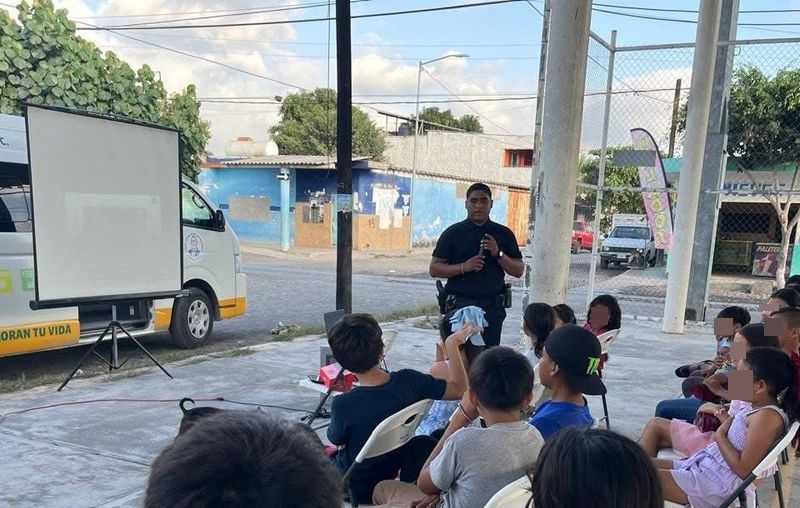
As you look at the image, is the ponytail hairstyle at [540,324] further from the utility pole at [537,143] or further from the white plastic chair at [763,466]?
the utility pole at [537,143]

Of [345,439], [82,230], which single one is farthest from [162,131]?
[345,439]

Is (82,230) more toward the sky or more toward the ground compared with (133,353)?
more toward the sky

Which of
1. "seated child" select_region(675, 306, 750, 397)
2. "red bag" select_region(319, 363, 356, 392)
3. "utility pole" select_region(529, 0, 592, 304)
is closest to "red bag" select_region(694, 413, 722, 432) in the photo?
"seated child" select_region(675, 306, 750, 397)

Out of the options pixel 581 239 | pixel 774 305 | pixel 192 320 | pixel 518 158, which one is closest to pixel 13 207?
pixel 192 320

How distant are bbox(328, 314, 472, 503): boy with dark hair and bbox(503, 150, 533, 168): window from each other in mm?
41926

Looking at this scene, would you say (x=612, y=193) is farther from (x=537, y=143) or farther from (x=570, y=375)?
(x=570, y=375)

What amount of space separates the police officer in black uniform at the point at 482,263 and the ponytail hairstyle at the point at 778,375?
2.17m

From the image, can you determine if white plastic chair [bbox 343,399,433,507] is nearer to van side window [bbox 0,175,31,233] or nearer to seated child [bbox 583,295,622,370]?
seated child [bbox 583,295,622,370]

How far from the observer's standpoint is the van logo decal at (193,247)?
300 inches

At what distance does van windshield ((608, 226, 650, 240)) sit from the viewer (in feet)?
78.8

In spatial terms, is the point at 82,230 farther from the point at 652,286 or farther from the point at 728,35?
the point at 652,286

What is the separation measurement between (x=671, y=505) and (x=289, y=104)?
44428mm

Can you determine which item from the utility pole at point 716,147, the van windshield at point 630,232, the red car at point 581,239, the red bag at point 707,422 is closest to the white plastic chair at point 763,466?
the red bag at point 707,422

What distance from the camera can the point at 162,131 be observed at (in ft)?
20.9
